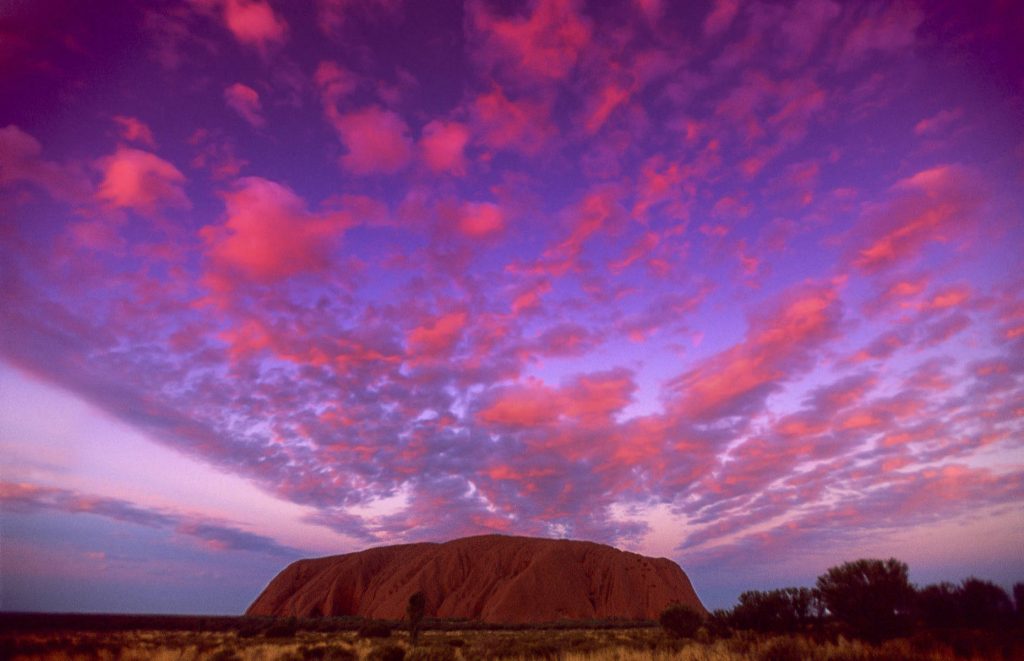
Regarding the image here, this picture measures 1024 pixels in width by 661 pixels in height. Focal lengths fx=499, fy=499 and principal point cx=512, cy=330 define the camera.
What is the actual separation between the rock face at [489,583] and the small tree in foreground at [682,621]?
52587mm

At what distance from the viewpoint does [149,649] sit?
77.8 ft

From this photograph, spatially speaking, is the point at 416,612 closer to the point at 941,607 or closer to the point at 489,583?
the point at 941,607

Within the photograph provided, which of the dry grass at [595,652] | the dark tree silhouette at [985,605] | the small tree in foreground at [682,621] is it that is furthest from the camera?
the small tree in foreground at [682,621]

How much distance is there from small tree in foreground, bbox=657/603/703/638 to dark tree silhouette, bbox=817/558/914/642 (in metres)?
10.1

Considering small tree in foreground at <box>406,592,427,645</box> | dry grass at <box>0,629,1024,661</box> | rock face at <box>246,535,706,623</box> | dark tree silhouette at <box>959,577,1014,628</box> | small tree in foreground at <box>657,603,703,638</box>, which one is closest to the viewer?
dry grass at <box>0,629,1024,661</box>

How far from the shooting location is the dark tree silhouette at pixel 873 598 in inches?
711

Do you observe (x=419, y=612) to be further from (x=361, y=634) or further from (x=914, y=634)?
(x=914, y=634)

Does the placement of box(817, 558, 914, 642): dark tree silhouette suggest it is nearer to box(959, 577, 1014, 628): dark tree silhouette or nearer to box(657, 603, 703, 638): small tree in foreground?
box(959, 577, 1014, 628): dark tree silhouette

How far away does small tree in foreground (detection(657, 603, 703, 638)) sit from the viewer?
2819cm

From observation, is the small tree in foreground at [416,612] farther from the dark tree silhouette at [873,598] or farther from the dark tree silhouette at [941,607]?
the dark tree silhouette at [941,607]

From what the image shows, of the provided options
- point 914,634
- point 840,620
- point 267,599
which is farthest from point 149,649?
point 267,599

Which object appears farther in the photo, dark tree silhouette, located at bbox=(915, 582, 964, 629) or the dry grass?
dark tree silhouette, located at bbox=(915, 582, 964, 629)

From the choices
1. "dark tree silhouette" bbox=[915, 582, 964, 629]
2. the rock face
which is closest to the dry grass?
"dark tree silhouette" bbox=[915, 582, 964, 629]

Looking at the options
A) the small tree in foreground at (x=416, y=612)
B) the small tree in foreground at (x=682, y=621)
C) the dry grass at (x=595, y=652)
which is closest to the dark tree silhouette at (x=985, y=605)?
the dry grass at (x=595, y=652)
